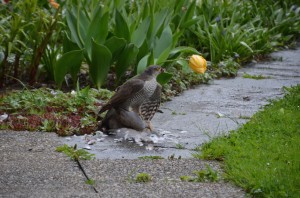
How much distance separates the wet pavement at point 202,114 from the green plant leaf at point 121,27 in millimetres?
723

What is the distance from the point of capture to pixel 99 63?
6.29 metres

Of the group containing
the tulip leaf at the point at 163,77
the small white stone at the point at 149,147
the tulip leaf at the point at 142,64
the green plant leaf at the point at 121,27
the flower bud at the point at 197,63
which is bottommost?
the small white stone at the point at 149,147

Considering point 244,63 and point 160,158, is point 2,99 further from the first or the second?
point 244,63

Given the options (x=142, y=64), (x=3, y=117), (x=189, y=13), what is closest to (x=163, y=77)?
(x=142, y=64)

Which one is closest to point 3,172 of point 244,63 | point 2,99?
point 2,99

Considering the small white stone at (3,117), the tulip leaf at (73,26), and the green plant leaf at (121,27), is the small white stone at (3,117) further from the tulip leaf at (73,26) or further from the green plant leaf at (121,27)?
the green plant leaf at (121,27)

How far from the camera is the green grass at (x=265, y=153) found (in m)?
3.72

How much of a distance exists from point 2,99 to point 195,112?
1.57m

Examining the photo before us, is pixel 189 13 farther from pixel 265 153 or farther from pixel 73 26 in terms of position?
pixel 265 153

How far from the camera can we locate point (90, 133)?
505cm

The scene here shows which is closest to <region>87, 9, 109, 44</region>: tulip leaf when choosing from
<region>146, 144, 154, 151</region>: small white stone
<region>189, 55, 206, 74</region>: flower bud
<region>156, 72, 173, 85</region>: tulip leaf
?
<region>156, 72, 173, 85</region>: tulip leaf

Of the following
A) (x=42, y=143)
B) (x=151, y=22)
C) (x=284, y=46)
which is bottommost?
(x=284, y=46)

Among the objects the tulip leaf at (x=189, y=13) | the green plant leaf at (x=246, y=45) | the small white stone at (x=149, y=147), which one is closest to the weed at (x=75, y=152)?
the small white stone at (x=149, y=147)

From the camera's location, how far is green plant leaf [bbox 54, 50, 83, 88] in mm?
6141
